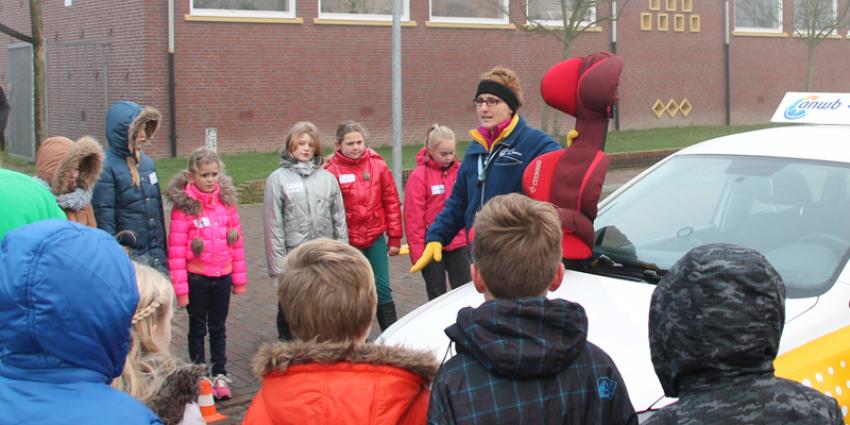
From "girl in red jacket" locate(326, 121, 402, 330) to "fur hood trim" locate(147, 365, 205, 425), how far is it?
4260 millimetres

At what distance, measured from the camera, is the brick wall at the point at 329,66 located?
2181 centimetres

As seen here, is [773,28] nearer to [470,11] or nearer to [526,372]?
[470,11]

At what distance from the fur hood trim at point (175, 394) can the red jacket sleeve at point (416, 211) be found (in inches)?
177

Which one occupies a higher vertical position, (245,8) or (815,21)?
(815,21)

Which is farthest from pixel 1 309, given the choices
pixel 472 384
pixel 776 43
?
pixel 776 43

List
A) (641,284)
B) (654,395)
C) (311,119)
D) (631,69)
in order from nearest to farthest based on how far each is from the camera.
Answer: (654,395), (641,284), (311,119), (631,69)

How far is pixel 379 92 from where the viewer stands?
81.3ft

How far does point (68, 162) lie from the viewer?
17.9 feet

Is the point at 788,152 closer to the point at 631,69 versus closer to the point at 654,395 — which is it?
the point at 654,395

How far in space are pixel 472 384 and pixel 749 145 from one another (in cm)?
301

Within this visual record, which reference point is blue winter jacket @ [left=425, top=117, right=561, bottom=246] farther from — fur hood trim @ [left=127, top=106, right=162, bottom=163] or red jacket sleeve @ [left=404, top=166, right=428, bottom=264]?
fur hood trim @ [left=127, top=106, right=162, bottom=163]

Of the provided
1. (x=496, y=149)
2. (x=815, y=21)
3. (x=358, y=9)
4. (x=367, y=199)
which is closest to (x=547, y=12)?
(x=358, y=9)

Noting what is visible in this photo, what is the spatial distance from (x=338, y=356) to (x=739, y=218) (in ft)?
8.82

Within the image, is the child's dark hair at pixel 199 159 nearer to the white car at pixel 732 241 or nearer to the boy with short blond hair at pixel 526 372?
the white car at pixel 732 241
